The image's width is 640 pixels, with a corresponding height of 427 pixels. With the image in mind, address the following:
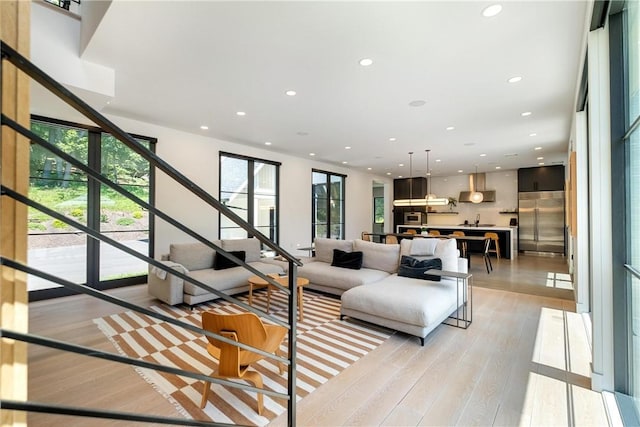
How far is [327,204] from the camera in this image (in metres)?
9.53

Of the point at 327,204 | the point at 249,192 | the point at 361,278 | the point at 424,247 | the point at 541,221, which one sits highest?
the point at 249,192

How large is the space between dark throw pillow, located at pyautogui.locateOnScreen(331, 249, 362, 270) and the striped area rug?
728mm

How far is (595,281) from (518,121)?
3.82m

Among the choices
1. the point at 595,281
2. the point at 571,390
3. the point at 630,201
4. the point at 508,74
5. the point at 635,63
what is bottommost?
the point at 571,390

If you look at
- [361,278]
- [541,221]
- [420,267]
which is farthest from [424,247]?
[541,221]

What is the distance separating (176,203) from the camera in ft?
18.7

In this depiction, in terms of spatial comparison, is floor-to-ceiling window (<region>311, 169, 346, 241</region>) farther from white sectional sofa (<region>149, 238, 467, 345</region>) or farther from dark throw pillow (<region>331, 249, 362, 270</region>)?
dark throw pillow (<region>331, 249, 362, 270</region>)

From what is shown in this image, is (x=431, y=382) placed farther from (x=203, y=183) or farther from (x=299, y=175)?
(x=299, y=175)

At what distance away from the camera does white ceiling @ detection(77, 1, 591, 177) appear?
2381 mm

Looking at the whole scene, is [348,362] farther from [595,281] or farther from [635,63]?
[635,63]

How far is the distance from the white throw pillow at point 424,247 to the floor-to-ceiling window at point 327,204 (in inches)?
182

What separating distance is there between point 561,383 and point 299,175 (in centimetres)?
700

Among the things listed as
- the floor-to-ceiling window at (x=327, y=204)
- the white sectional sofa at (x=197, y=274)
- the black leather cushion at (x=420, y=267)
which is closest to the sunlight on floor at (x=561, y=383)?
the black leather cushion at (x=420, y=267)

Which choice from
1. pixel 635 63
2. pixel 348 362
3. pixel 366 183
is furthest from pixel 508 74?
pixel 366 183
